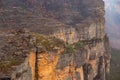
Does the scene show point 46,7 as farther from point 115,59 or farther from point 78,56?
point 115,59

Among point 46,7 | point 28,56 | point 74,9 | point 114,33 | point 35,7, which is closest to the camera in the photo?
point 28,56

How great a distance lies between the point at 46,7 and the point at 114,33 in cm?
5883

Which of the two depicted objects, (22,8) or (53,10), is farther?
(53,10)

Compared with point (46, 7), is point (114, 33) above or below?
below

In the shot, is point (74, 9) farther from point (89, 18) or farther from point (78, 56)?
point (78, 56)

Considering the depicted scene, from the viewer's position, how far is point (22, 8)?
44.2 meters

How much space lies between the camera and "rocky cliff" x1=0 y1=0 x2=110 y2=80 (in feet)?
69.8

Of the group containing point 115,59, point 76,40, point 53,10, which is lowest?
point 115,59

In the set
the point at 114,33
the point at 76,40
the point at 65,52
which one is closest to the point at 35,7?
the point at 76,40

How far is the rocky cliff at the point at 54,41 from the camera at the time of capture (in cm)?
2128

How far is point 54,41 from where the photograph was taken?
25672mm

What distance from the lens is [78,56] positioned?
134 ft

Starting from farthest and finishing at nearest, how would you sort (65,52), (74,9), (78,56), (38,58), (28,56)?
1. (74,9)
2. (78,56)
3. (65,52)
4. (38,58)
5. (28,56)

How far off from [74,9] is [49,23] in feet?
39.4
